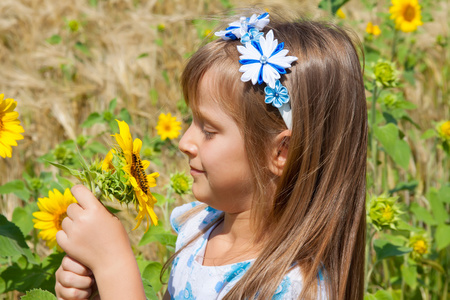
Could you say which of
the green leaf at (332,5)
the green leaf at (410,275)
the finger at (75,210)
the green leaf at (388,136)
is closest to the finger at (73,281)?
the finger at (75,210)

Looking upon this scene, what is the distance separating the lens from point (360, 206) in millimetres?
1344

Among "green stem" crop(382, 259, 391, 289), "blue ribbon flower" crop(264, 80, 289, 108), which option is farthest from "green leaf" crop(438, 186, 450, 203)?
"blue ribbon flower" crop(264, 80, 289, 108)

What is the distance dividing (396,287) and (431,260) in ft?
0.75

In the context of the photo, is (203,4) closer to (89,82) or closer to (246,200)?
(89,82)

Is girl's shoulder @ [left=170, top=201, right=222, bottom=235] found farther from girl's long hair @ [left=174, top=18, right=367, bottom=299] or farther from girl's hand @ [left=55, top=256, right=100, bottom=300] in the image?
girl's hand @ [left=55, top=256, right=100, bottom=300]

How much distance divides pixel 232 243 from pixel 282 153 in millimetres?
259

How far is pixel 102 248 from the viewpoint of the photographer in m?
1.09

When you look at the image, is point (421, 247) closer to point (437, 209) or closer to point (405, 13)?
point (437, 209)

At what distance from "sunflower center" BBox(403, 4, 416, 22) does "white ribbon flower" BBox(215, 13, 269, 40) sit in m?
1.82

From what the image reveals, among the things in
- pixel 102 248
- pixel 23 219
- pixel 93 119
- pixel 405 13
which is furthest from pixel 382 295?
pixel 405 13

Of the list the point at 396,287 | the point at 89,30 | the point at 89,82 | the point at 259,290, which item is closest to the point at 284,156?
the point at 259,290

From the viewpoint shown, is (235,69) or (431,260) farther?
(431,260)

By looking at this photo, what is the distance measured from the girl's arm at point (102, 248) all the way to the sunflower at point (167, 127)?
1.40m

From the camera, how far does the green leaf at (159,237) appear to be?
5.33ft
